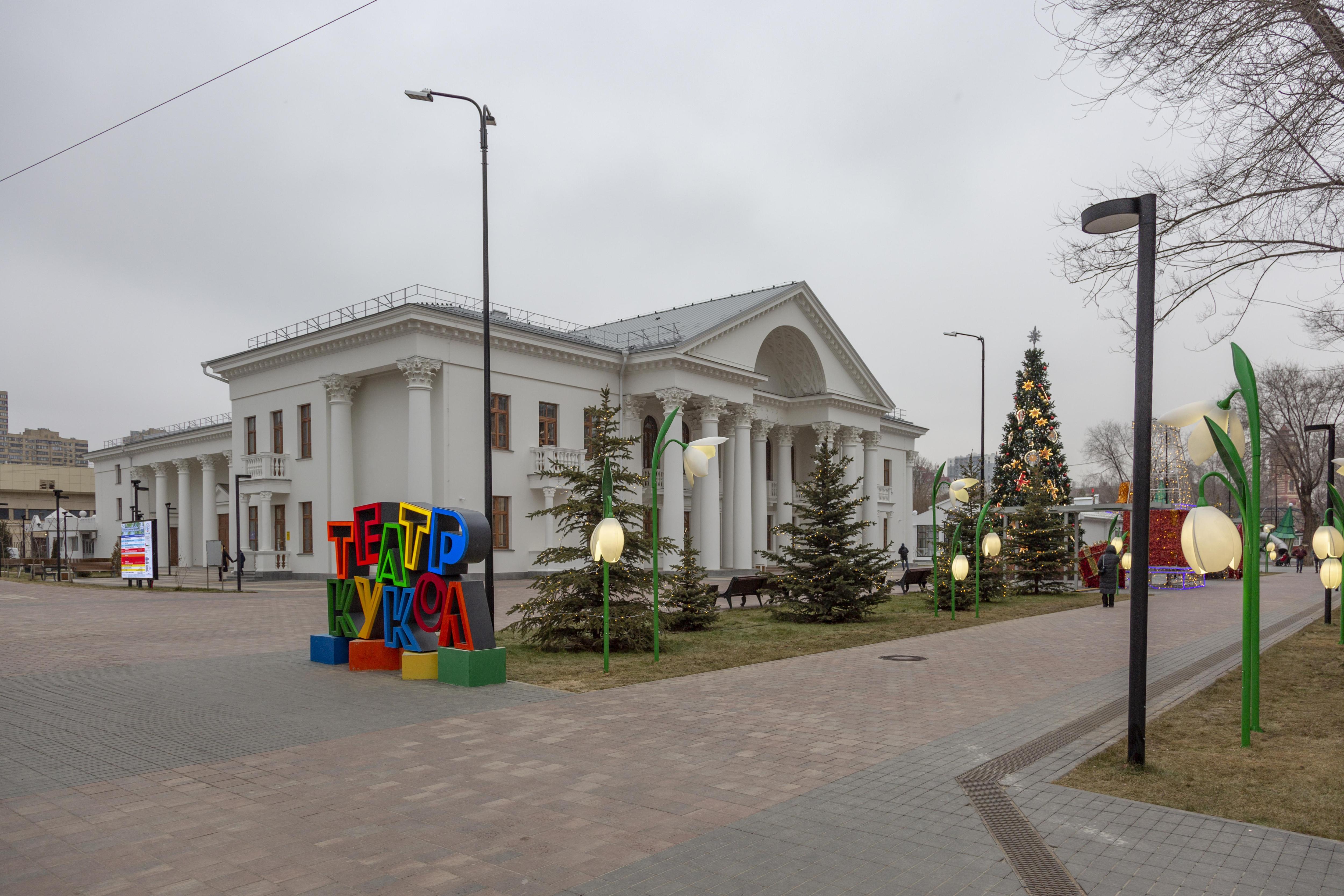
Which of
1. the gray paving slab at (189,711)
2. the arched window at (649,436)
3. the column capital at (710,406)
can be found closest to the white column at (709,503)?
the column capital at (710,406)

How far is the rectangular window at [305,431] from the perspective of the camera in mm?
36938

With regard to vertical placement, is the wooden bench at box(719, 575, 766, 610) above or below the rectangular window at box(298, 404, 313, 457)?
below

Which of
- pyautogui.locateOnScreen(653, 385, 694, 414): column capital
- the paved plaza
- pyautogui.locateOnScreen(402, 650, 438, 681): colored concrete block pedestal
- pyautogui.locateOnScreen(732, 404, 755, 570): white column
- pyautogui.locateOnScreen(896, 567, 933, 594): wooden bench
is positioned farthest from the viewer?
pyautogui.locateOnScreen(732, 404, 755, 570): white column

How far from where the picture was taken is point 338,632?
1297 cm

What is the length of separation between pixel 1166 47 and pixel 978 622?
1378 centimetres

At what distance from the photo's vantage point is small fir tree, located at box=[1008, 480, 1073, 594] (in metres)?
29.0

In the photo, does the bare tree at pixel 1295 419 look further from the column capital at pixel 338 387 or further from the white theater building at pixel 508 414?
the column capital at pixel 338 387

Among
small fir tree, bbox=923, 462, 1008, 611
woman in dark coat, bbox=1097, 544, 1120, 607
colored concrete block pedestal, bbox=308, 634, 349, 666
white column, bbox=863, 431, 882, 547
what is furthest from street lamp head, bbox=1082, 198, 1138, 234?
white column, bbox=863, 431, 882, 547

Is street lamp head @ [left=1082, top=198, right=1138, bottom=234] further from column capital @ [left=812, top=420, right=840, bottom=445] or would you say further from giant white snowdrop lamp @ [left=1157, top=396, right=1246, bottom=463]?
column capital @ [left=812, top=420, right=840, bottom=445]

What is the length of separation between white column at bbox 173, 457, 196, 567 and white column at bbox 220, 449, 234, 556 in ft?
10.8

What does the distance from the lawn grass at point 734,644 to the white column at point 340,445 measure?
Result: 19162 mm

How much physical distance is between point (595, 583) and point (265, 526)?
27988 millimetres

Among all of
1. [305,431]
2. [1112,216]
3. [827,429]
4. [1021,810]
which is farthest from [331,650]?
[827,429]

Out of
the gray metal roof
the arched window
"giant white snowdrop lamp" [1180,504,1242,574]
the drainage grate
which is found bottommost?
the drainage grate
